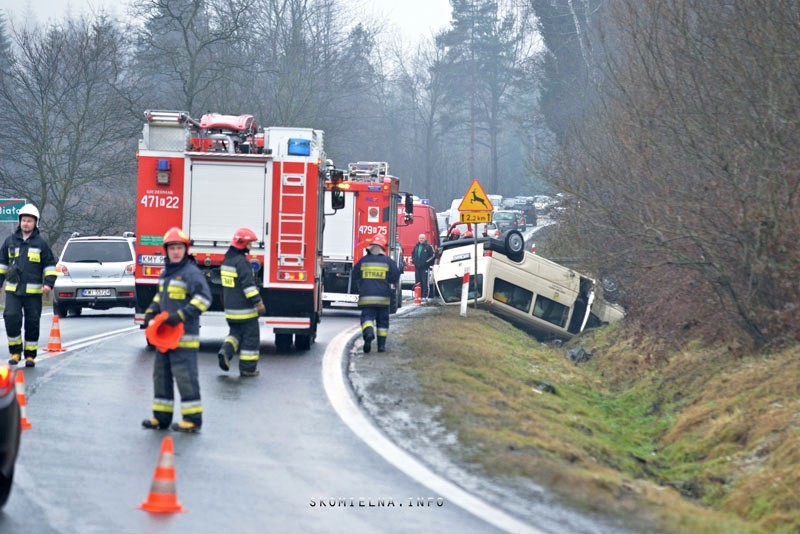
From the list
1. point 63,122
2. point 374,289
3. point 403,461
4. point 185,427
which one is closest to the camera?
point 403,461

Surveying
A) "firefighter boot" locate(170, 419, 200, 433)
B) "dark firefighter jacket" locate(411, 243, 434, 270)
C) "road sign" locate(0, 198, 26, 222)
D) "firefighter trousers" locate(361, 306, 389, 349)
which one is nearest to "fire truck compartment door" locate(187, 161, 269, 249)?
"firefighter trousers" locate(361, 306, 389, 349)

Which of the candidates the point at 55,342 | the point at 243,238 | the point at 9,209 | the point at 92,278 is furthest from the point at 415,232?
the point at 243,238

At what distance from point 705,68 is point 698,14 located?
2.48 ft

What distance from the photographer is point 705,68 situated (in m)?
15.2

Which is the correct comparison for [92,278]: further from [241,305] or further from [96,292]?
[241,305]

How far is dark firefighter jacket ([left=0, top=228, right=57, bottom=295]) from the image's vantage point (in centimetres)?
1401

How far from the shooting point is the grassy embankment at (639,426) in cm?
836

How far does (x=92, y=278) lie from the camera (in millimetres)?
25094

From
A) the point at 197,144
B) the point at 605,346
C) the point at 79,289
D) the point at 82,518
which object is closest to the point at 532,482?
the point at 82,518

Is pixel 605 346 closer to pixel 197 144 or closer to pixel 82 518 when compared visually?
pixel 197 144

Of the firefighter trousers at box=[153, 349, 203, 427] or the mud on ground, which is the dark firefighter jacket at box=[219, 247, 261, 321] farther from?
the firefighter trousers at box=[153, 349, 203, 427]

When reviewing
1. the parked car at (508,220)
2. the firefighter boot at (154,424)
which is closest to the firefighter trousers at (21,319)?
the firefighter boot at (154,424)

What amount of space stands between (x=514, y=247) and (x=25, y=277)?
40.6 ft

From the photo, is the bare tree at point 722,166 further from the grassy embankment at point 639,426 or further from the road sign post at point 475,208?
the road sign post at point 475,208
